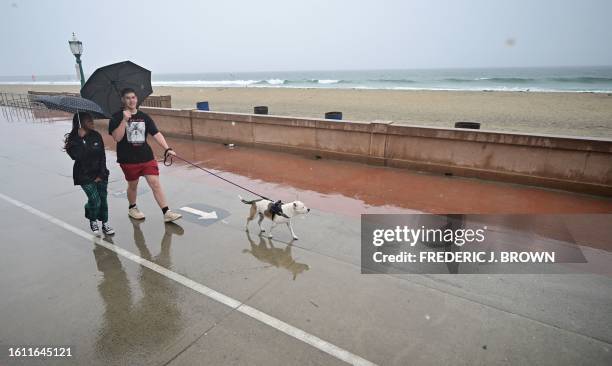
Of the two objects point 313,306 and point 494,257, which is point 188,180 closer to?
point 313,306

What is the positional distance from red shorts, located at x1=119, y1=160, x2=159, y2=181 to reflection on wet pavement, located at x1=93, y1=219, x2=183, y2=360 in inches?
53.1

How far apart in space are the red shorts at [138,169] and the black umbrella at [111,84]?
905 mm

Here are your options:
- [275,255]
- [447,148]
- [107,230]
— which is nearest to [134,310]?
[275,255]

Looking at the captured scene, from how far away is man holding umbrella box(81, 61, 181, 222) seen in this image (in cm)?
503

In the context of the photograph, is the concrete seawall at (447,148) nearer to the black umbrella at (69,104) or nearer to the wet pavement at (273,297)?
the wet pavement at (273,297)

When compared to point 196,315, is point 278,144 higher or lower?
higher

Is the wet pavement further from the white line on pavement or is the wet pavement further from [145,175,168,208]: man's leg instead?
[145,175,168,208]: man's leg

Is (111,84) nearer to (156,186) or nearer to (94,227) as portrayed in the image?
(156,186)

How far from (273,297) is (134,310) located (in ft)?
4.90

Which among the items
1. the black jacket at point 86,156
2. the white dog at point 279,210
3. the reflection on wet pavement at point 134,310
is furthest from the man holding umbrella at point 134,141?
the white dog at point 279,210

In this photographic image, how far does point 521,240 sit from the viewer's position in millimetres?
4914

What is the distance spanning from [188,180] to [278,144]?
336 cm

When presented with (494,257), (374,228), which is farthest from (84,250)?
(494,257)

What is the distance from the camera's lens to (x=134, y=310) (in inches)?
140
